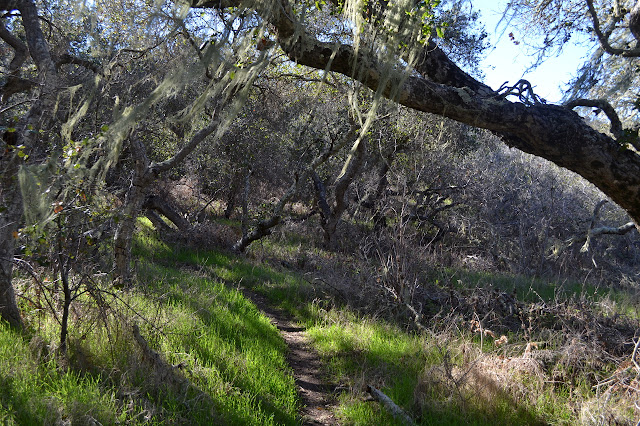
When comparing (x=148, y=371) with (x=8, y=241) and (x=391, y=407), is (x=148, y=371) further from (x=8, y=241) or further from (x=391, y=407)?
(x=391, y=407)

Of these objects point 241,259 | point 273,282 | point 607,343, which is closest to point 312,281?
point 273,282

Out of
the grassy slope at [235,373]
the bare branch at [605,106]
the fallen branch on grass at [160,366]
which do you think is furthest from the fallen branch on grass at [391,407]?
the bare branch at [605,106]

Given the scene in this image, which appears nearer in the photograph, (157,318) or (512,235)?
(157,318)

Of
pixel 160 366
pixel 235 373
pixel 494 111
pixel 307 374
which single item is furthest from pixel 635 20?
pixel 160 366

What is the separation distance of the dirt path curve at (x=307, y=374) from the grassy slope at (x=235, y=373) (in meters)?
0.15

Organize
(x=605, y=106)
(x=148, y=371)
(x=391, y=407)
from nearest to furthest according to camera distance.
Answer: (x=148, y=371) → (x=391, y=407) → (x=605, y=106)

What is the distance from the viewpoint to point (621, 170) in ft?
14.4

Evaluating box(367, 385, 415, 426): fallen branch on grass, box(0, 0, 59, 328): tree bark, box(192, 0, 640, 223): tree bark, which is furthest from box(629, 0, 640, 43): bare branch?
box(0, 0, 59, 328): tree bark

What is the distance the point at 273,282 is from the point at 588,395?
5.23 m

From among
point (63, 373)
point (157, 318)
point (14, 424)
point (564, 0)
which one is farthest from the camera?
point (564, 0)

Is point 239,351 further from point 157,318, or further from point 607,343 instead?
point 607,343

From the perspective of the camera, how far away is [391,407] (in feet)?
12.9

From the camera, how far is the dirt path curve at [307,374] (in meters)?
4.11

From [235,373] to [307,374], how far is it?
1098 mm
